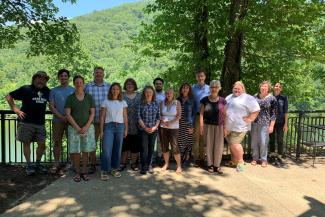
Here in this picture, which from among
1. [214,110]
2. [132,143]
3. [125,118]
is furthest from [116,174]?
[214,110]

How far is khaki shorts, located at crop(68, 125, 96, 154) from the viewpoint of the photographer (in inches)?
258

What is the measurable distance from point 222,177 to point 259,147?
1.54 m

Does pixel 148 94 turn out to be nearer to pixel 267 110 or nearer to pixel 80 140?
pixel 80 140

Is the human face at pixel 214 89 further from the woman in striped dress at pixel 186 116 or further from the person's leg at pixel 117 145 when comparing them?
the person's leg at pixel 117 145

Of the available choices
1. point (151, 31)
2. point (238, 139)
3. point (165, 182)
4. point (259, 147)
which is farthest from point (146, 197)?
point (151, 31)

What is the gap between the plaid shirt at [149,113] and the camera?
6.98 metres

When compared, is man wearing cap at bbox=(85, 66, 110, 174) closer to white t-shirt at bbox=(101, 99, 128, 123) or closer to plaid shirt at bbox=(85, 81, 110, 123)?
plaid shirt at bbox=(85, 81, 110, 123)

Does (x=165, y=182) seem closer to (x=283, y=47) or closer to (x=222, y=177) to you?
(x=222, y=177)

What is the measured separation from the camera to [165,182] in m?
6.77

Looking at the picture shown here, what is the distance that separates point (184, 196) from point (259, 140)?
2796 mm

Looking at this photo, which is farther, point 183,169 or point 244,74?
point 244,74

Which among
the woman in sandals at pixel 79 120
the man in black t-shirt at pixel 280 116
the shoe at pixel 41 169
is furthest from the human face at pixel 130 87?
the man in black t-shirt at pixel 280 116

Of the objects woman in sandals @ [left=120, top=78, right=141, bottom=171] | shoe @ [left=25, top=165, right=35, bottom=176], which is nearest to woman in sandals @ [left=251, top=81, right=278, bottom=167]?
woman in sandals @ [left=120, top=78, right=141, bottom=171]

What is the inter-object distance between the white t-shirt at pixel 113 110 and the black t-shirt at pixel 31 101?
1137mm
